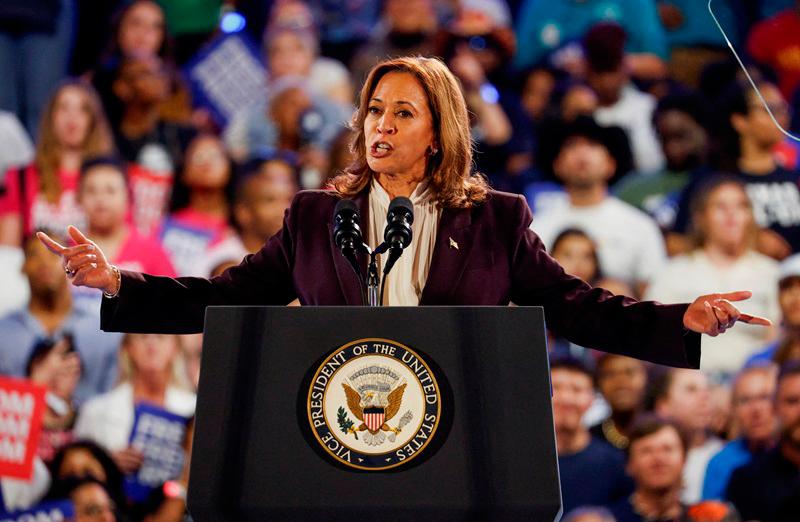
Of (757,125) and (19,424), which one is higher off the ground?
(757,125)

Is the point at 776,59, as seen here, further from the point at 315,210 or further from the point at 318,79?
the point at 315,210

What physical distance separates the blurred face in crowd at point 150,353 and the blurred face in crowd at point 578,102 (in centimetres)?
241

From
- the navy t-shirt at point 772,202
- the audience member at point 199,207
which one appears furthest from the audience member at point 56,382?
the navy t-shirt at point 772,202

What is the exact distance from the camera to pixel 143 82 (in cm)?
583

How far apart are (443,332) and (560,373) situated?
3555mm

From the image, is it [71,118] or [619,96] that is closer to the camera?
[71,118]

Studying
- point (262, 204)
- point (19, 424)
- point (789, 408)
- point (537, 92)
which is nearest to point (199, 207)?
point (262, 204)

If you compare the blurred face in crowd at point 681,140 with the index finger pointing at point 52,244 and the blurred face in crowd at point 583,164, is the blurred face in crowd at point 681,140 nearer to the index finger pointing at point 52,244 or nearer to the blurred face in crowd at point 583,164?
the blurred face in crowd at point 583,164

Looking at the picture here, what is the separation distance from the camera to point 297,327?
64.3 inches

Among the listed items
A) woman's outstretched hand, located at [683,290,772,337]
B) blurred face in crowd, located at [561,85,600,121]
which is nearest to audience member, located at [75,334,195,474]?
blurred face in crowd, located at [561,85,600,121]

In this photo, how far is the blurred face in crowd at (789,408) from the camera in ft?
16.6

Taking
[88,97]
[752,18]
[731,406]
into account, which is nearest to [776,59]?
[752,18]

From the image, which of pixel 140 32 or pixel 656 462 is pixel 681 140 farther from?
pixel 140 32

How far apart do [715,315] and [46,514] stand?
3922 millimetres
